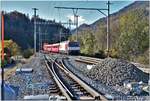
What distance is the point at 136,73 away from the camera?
14828mm

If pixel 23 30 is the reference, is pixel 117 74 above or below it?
below

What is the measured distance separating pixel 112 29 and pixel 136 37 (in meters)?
19.6

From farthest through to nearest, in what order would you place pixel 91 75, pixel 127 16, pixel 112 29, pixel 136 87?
pixel 112 29, pixel 127 16, pixel 91 75, pixel 136 87

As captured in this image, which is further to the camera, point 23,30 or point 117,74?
point 23,30

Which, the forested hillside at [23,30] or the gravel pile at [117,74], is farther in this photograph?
the forested hillside at [23,30]

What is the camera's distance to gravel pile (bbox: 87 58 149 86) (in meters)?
14.1

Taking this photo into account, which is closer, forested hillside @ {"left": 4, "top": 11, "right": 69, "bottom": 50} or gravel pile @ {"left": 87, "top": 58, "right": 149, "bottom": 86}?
gravel pile @ {"left": 87, "top": 58, "right": 149, "bottom": 86}

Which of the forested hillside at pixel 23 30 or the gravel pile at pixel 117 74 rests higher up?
the forested hillside at pixel 23 30

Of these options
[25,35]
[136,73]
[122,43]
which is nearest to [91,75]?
[136,73]

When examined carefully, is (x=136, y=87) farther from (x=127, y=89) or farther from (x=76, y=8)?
(x=76, y=8)

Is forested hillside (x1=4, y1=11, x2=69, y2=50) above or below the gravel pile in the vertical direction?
above

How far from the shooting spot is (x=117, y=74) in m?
14.7

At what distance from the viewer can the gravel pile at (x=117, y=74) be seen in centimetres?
1408

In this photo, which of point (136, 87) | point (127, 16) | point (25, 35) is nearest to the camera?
point (136, 87)
